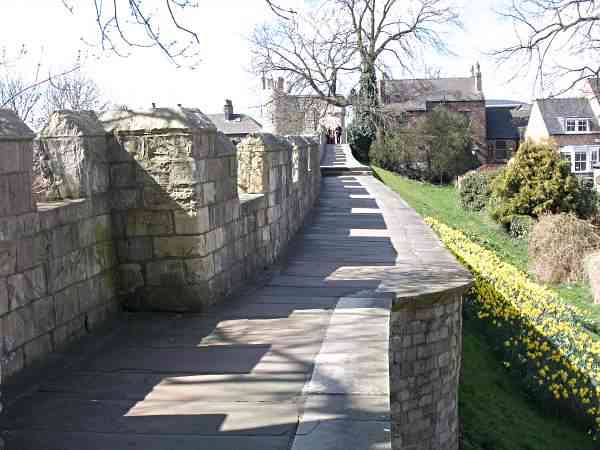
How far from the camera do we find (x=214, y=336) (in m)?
5.12

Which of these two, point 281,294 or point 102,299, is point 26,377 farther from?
point 281,294

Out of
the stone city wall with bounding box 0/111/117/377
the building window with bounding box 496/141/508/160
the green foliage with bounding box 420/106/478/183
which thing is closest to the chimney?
the building window with bounding box 496/141/508/160

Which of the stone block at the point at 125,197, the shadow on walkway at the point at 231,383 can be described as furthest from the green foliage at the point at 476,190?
the stone block at the point at 125,197

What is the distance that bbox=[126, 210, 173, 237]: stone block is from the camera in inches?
226

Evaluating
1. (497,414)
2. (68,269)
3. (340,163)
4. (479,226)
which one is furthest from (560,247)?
(68,269)

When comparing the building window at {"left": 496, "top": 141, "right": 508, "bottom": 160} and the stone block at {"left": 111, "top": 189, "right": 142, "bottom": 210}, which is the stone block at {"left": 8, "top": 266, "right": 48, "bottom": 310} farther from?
the building window at {"left": 496, "top": 141, "right": 508, "bottom": 160}

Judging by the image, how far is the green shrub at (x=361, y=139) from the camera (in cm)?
4094

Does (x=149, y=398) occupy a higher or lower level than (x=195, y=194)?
lower

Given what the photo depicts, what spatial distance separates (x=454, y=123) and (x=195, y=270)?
133 ft

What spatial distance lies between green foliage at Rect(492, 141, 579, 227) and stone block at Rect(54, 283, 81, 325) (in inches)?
856

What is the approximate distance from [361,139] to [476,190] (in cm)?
1151

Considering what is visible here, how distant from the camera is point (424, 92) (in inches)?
1864

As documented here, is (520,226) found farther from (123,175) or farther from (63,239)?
(63,239)

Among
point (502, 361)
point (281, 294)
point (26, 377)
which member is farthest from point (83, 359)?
point (502, 361)
